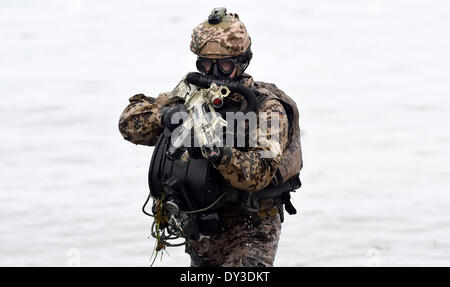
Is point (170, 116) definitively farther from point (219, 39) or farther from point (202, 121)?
point (219, 39)

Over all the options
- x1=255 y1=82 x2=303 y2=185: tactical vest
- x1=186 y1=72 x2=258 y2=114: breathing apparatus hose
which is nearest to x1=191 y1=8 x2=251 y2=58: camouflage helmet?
x1=186 y1=72 x2=258 y2=114: breathing apparatus hose

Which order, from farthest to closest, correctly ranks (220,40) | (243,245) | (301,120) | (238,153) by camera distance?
(301,120), (243,245), (220,40), (238,153)

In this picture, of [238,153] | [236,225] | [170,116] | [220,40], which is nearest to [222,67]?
[220,40]

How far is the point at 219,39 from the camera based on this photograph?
659 cm

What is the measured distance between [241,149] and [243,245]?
2.20 ft

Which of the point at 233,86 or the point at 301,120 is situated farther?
the point at 301,120

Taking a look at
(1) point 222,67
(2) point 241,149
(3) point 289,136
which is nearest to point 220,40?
(1) point 222,67

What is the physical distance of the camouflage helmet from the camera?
6578mm

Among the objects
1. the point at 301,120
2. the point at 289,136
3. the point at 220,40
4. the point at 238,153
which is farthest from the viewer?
the point at 301,120

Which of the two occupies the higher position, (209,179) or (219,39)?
(219,39)

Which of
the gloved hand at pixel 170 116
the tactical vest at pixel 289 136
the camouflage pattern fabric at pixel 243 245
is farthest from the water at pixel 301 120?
the gloved hand at pixel 170 116

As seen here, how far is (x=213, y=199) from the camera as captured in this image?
21.6 feet

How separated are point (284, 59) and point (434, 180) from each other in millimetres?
5916

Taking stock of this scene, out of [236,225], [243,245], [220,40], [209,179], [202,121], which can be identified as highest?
[220,40]
